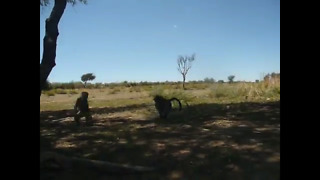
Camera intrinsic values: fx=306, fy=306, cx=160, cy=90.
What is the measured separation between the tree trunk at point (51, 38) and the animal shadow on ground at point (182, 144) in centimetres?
111

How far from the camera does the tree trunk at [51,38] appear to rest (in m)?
5.53

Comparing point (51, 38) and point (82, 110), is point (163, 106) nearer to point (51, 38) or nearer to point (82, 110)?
point (82, 110)

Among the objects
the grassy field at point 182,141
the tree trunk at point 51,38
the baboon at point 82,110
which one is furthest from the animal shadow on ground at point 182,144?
the tree trunk at point 51,38

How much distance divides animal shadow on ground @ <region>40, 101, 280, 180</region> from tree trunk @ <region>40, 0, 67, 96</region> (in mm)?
1110

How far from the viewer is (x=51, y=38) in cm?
562

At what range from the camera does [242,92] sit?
9422 mm

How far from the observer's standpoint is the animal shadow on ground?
286 cm

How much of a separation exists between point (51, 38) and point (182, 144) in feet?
11.0

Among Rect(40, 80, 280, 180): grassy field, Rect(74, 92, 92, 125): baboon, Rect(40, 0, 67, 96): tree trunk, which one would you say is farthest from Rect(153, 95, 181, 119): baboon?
Rect(40, 0, 67, 96): tree trunk

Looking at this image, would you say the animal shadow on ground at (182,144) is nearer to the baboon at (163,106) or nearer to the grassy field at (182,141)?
the grassy field at (182,141)

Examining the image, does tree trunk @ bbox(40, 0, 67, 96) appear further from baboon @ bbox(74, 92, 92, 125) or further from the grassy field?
the grassy field
